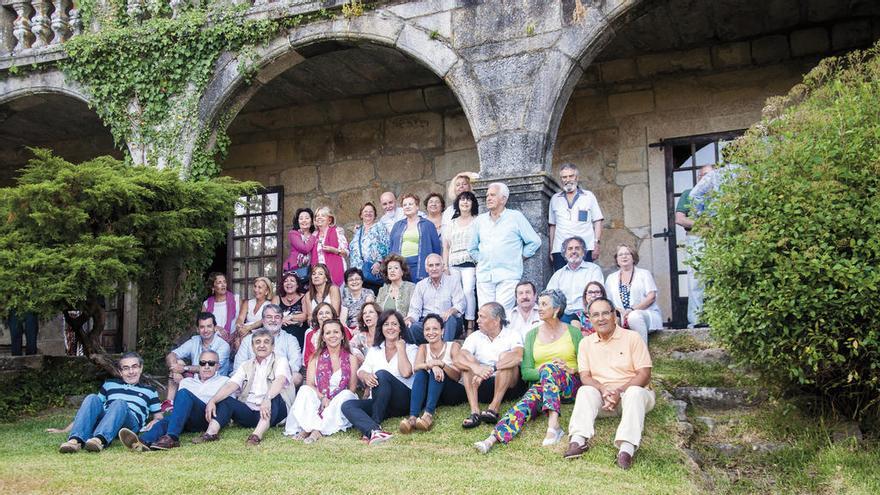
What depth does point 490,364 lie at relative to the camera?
680 cm

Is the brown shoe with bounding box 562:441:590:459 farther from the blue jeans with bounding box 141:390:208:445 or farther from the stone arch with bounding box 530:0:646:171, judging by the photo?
the stone arch with bounding box 530:0:646:171

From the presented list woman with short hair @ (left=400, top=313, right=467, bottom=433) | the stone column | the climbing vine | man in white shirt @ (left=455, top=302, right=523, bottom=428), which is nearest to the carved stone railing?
the climbing vine

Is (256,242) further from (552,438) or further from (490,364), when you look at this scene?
(552,438)

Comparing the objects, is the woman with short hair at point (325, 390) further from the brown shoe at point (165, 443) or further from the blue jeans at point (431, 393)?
the brown shoe at point (165, 443)

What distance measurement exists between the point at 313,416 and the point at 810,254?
364 centimetres

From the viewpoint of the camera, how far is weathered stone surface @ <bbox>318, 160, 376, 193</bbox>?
11.7 meters

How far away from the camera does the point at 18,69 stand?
10.3m

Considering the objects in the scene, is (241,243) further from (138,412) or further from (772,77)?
(772,77)

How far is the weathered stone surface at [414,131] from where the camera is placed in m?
11.3

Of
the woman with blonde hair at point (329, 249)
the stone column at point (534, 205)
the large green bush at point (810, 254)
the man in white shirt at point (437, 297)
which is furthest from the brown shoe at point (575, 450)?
the woman with blonde hair at point (329, 249)

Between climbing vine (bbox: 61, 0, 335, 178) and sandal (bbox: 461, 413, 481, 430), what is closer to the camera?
sandal (bbox: 461, 413, 481, 430)

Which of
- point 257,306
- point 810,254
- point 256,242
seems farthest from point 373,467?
point 256,242

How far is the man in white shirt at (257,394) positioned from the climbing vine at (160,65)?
296cm

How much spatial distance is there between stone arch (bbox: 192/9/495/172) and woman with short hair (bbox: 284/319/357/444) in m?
2.48
